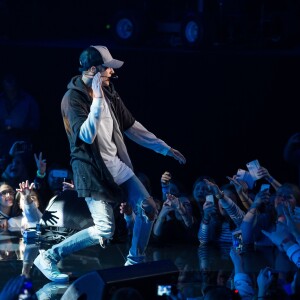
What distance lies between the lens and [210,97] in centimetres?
948

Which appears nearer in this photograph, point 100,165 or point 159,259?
point 100,165

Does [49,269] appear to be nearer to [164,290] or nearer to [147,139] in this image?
[147,139]

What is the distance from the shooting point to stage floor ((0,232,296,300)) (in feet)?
20.1

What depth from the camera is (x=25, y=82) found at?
9.83 meters

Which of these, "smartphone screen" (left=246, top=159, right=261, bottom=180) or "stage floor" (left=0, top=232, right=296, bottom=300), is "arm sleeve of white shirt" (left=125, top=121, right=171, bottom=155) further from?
"smartphone screen" (left=246, top=159, right=261, bottom=180)

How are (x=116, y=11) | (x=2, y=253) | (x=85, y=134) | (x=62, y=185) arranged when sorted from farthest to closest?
(x=116, y=11) → (x=62, y=185) → (x=2, y=253) → (x=85, y=134)

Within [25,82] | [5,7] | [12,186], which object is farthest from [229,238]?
[5,7]

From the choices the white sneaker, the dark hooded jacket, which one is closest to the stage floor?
the white sneaker

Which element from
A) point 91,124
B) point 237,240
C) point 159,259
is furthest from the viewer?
point 237,240

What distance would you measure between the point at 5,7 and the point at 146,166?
246 centimetres

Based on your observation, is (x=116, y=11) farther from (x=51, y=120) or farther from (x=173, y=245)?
(x=173, y=245)

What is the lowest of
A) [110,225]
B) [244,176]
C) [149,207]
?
[110,225]

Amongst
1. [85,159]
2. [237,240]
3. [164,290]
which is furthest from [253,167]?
[164,290]

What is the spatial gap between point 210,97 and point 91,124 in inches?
161
